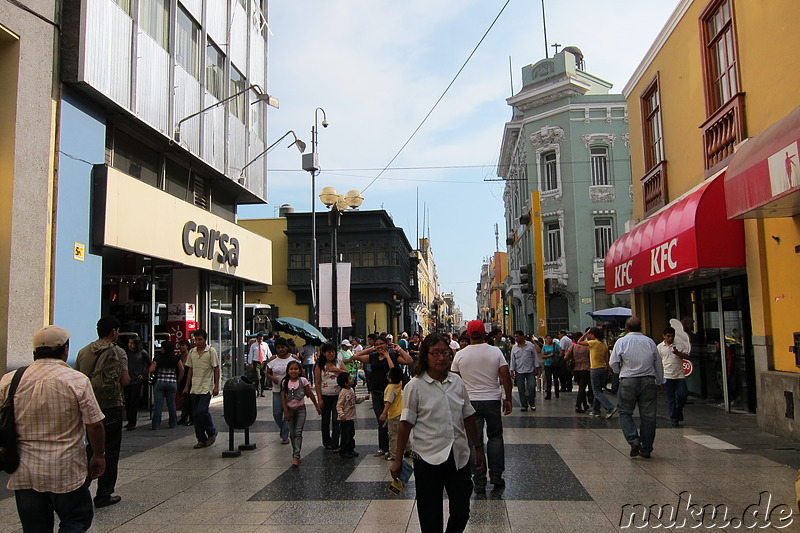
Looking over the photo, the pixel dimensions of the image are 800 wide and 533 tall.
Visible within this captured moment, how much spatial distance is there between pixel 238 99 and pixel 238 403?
1037 centimetres

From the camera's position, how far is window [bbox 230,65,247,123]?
1633 centimetres

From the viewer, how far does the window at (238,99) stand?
16328 millimetres

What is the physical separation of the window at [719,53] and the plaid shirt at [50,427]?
10.8 m

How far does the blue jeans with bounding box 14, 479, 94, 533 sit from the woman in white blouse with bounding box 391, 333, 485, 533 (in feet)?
6.72

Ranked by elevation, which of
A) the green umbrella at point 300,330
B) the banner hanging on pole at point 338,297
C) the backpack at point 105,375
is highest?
the banner hanging on pole at point 338,297

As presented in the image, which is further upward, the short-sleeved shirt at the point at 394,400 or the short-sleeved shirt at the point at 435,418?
the short-sleeved shirt at the point at 435,418

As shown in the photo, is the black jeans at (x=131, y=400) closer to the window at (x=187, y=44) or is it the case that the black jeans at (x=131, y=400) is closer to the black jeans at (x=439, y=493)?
the window at (x=187, y=44)

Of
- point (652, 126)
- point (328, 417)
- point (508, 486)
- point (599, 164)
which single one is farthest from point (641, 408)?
point (599, 164)

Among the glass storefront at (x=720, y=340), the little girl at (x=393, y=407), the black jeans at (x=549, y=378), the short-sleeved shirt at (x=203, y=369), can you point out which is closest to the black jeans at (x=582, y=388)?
the black jeans at (x=549, y=378)

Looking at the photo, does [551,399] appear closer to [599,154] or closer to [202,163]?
[202,163]

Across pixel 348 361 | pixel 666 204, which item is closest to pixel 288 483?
pixel 348 361

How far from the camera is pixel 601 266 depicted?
29531 mm

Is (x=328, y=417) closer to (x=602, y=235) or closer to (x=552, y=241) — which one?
(x=602, y=235)

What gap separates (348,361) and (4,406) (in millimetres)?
6787
